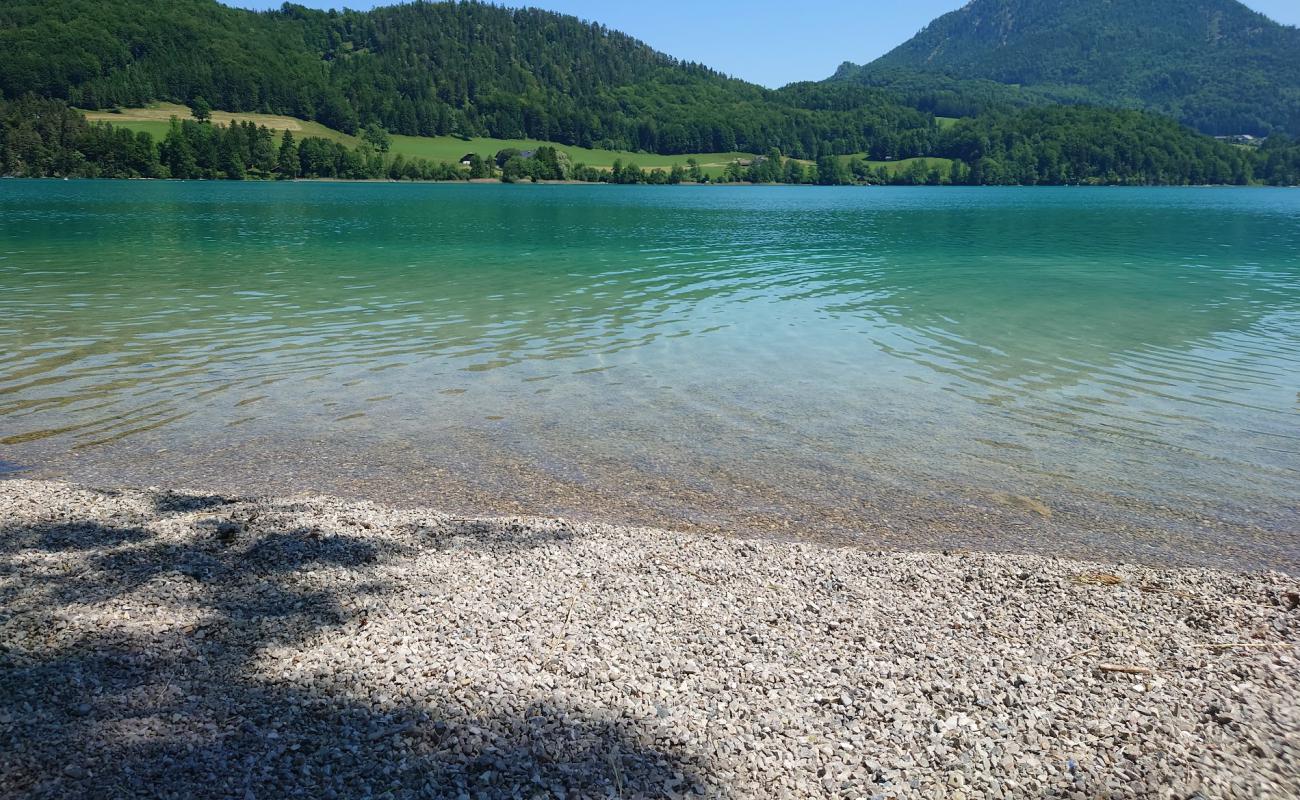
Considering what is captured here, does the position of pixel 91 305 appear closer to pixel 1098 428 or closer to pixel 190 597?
pixel 190 597

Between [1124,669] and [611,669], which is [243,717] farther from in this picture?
[1124,669]

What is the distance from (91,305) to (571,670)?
25.5 metres

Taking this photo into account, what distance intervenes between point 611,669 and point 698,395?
10334mm

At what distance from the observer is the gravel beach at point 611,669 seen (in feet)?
16.7

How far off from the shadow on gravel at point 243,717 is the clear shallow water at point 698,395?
4.00m

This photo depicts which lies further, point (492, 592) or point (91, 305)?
point (91, 305)

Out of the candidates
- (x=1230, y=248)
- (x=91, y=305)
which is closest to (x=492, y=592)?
(x=91, y=305)

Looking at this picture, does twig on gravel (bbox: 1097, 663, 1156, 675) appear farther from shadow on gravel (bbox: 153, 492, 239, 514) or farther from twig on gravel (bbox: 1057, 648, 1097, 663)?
shadow on gravel (bbox: 153, 492, 239, 514)

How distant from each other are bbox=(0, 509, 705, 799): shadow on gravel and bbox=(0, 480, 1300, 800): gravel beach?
0.9 inches

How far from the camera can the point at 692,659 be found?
6.42 m

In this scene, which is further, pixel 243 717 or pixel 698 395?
pixel 698 395

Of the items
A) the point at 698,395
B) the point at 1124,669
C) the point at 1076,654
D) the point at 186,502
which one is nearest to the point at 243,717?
the point at 186,502

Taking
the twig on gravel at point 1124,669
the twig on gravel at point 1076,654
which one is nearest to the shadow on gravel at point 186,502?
the twig on gravel at point 1076,654

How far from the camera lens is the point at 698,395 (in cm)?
1625
